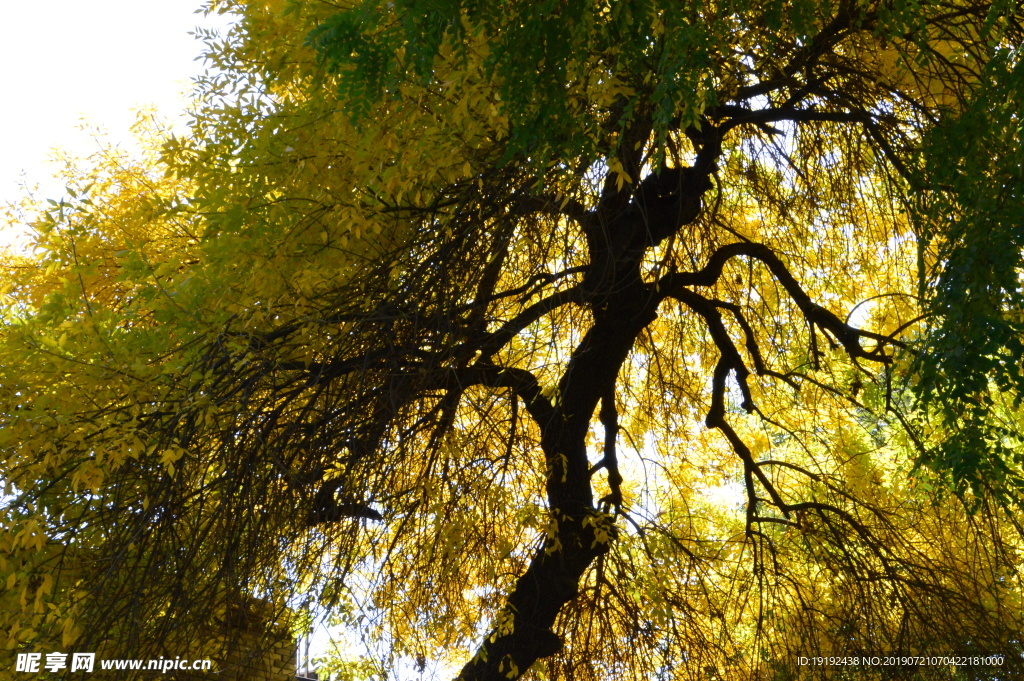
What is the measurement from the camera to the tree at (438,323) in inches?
147

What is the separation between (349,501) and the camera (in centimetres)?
460

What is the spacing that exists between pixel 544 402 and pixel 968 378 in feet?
11.3

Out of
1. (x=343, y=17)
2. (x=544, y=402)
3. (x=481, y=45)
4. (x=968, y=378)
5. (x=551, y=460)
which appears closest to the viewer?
(x=968, y=378)

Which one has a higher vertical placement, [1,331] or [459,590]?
[1,331]

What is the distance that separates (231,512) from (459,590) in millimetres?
2039

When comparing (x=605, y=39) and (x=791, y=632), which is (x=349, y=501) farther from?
(x=791, y=632)

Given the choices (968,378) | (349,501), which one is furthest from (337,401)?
(968,378)

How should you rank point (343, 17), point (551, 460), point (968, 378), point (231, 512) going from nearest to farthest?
point (968, 378) → point (343, 17) → point (231, 512) → point (551, 460)

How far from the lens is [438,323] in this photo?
4.50m

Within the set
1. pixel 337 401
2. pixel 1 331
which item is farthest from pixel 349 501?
pixel 1 331

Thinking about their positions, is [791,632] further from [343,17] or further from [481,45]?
[343,17]

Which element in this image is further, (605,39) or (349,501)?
(349,501)

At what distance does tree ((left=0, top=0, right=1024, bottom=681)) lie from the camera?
3.74 metres

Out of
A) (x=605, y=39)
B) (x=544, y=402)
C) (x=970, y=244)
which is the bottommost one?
(x=970, y=244)
